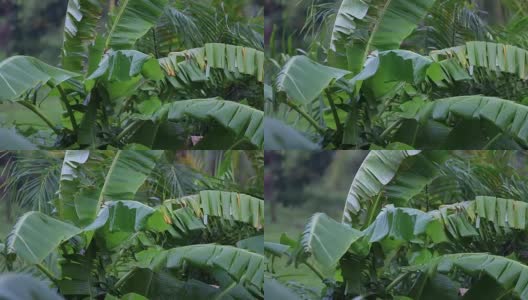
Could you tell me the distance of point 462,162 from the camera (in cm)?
418

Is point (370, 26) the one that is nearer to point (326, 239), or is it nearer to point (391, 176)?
point (391, 176)

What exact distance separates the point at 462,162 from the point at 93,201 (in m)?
1.74

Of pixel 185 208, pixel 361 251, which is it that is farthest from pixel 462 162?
pixel 185 208

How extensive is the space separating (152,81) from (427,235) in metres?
1.46

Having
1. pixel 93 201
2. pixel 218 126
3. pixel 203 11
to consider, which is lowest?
pixel 93 201

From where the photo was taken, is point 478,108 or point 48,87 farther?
point 48,87

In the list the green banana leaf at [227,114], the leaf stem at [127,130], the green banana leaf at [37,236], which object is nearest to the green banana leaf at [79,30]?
the leaf stem at [127,130]

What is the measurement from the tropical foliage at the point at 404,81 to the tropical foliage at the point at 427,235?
5.1 inches

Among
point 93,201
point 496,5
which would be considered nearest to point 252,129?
point 93,201

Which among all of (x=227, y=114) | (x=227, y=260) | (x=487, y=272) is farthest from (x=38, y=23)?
(x=487, y=272)

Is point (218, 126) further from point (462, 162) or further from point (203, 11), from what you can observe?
point (462, 162)

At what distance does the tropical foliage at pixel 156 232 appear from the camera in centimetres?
397

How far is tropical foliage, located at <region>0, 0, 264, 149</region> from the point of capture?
405 cm

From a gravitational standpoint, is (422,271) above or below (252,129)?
below
